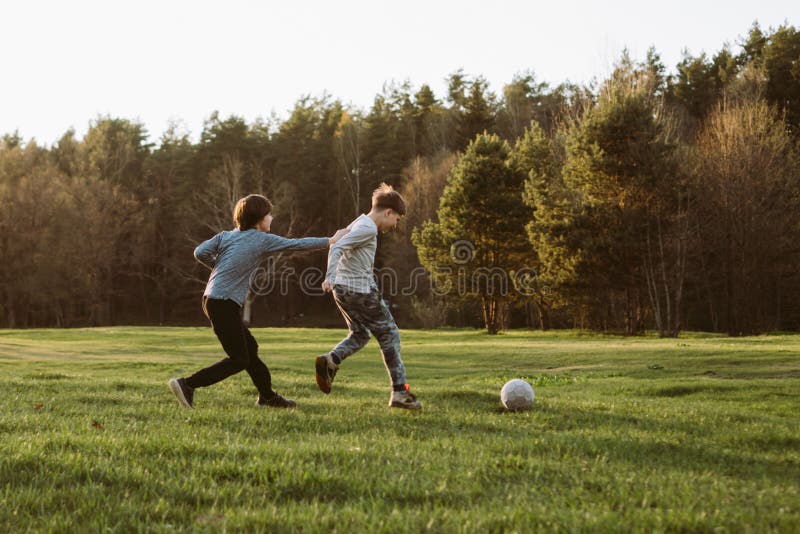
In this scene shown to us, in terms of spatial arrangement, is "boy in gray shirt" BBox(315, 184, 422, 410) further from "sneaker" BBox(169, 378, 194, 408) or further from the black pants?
"sneaker" BBox(169, 378, 194, 408)

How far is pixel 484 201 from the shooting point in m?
36.9

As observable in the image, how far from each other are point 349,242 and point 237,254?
120 centimetres

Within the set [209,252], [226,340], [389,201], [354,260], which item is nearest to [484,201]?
[389,201]

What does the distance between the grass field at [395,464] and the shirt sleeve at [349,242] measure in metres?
1.59

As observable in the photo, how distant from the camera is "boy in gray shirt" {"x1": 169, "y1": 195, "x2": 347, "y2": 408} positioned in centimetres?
689

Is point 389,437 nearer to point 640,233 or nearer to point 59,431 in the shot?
point 59,431

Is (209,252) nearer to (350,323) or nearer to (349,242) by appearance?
(349,242)

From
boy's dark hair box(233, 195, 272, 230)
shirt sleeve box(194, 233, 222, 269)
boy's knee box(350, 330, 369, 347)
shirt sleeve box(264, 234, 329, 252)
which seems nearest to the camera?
shirt sleeve box(264, 234, 329, 252)

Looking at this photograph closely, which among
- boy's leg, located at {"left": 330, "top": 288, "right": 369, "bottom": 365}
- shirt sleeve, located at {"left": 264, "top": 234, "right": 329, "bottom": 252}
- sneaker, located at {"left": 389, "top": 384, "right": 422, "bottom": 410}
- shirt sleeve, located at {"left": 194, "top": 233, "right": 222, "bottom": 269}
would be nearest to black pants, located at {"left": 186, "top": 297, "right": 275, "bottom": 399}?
shirt sleeve, located at {"left": 194, "top": 233, "right": 222, "bottom": 269}

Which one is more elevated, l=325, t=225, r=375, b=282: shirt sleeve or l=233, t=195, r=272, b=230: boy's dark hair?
l=233, t=195, r=272, b=230: boy's dark hair

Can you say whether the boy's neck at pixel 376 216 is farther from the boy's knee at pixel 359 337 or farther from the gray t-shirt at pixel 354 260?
the boy's knee at pixel 359 337

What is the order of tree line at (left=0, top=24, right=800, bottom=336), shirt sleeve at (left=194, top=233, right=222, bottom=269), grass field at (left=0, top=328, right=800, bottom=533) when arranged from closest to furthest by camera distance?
1. grass field at (left=0, top=328, right=800, bottom=533)
2. shirt sleeve at (left=194, top=233, right=222, bottom=269)
3. tree line at (left=0, top=24, right=800, bottom=336)

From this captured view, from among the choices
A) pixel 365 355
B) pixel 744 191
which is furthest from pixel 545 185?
pixel 365 355

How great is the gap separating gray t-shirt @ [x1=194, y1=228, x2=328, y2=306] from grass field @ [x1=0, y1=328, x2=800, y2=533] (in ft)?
4.21
